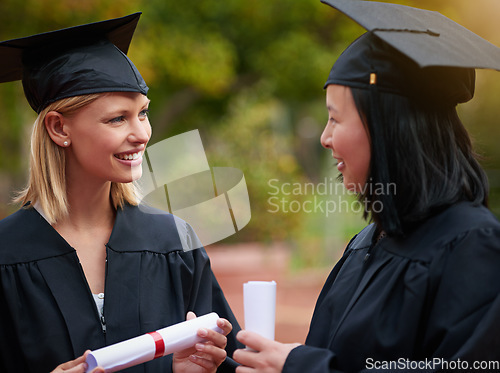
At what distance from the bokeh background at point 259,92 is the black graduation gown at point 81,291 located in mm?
5028

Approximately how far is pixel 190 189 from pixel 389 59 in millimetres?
1212

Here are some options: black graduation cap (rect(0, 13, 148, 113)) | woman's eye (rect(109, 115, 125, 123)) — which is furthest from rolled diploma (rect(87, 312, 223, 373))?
black graduation cap (rect(0, 13, 148, 113))

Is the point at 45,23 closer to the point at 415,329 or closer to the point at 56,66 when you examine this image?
the point at 56,66

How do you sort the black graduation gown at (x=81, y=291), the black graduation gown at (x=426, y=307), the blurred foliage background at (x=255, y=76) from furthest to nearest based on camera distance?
the blurred foliage background at (x=255, y=76), the black graduation gown at (x=81, y=291), the black graduation gown at (x=426, y=307)

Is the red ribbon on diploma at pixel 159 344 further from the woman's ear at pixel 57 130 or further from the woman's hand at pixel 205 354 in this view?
the woman's ear at pixel 57 130

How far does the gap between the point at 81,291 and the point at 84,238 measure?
0.25m

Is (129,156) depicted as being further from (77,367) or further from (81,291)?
(77,367)

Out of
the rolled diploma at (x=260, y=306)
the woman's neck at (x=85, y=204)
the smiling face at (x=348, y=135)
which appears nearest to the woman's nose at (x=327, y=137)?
the smiling face at (x=348, y=135)

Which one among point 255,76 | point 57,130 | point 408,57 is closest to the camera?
point 408,57

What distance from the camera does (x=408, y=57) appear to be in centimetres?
176

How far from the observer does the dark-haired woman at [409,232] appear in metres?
1.70

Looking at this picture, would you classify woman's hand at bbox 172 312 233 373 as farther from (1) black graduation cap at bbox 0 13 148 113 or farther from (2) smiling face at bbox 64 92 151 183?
(1) black graduation cap at bbox 0 13 148 113

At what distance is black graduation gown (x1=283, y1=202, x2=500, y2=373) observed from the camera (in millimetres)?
1679

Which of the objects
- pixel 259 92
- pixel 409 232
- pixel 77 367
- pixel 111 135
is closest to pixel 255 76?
pixel 259 92
